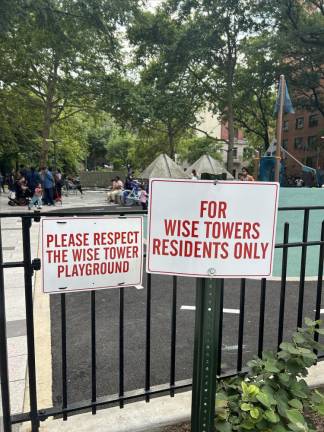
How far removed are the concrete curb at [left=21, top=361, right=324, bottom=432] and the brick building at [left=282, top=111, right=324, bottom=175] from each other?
154 feet

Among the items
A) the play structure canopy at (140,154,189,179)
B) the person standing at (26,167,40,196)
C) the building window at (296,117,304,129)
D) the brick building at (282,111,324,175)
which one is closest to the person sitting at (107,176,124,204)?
the play structure canopy at (140,154,189,179)

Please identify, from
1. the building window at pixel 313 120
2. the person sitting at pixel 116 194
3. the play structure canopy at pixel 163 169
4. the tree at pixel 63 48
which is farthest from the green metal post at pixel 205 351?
the building window at pixel 313 120

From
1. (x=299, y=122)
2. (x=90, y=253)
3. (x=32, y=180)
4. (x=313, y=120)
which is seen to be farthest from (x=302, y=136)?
(x=90, y=253)

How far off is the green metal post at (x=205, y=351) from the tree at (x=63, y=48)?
410 inches

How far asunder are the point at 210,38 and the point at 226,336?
24.4 metres

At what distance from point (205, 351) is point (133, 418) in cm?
90

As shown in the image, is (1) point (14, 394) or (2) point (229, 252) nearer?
(2) point (229, 252)

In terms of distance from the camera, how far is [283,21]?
2355cm

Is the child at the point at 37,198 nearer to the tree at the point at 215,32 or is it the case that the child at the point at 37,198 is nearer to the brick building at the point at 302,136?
the tree at the point at 215,32

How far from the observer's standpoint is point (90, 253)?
2100mm

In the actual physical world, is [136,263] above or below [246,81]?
below

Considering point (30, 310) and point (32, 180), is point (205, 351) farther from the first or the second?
point (32, 180)

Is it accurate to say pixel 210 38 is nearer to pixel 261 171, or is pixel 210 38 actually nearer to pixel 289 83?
pixel 289 83

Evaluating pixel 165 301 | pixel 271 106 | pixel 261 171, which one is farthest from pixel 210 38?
pixel 165 301
